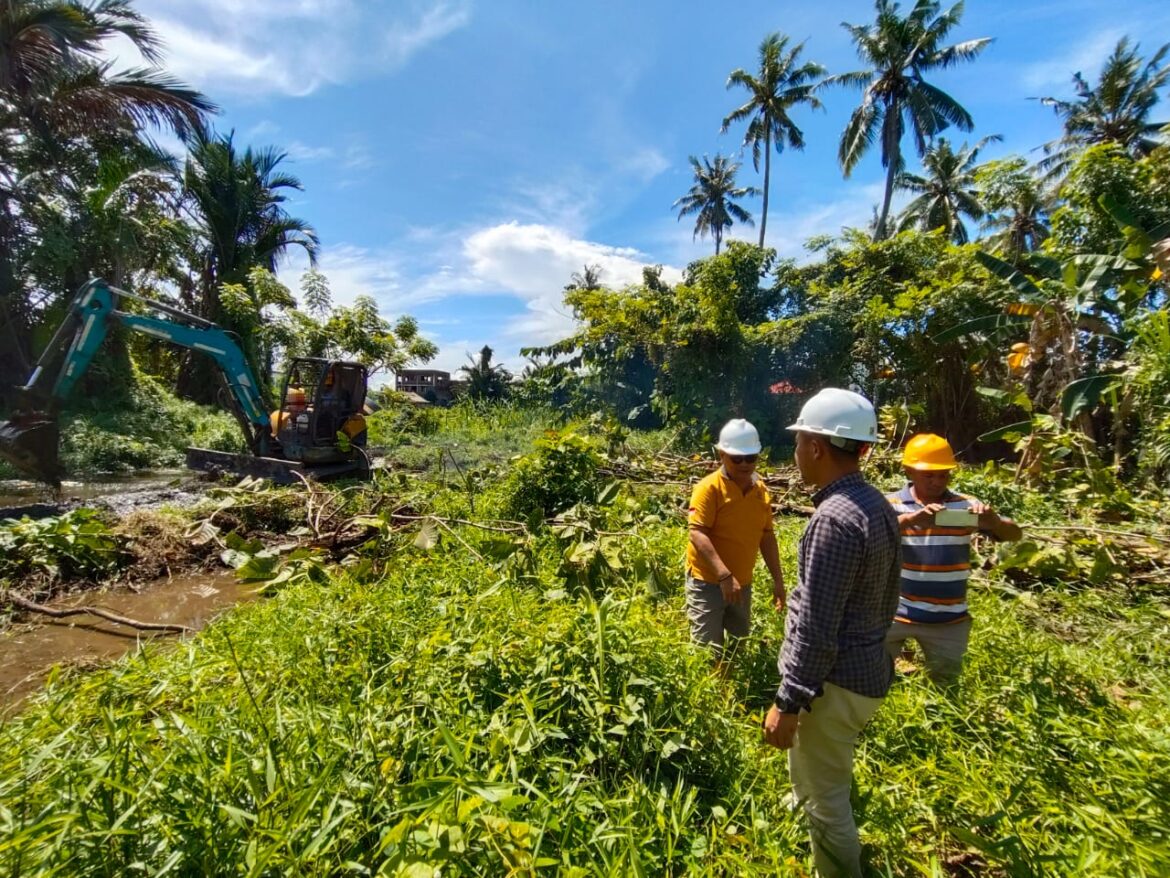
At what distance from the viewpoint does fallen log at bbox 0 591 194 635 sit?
4.02 metres

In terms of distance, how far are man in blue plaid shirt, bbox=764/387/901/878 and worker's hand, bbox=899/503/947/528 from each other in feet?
3.26

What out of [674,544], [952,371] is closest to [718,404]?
[952,371]

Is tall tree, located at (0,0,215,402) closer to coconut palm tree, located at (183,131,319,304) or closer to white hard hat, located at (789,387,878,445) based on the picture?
coconut palm tree, located at (183,131,319,304)

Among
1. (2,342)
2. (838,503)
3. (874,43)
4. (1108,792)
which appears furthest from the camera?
(874,43)

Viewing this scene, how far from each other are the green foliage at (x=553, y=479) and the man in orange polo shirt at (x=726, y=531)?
3.02 meters

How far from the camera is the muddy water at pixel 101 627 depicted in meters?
3.51

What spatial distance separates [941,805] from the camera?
2.26 metres

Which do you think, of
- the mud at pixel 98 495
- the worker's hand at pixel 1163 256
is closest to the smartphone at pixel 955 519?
the worker's hand at pixel 1163 256

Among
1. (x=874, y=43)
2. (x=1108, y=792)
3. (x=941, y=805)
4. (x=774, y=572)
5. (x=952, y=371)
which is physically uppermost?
(x=874, y=43)

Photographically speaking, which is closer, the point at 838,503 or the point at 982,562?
the point at 838,503

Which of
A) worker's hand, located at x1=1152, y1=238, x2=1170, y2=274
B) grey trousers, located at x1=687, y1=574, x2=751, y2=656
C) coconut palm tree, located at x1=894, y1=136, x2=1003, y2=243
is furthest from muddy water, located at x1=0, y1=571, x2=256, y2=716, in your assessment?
coconut palm tree, located at x1=894, y1=136, x2=1003, y2=243

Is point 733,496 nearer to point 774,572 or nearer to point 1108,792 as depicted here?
point 774,572

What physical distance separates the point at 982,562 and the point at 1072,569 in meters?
0.60

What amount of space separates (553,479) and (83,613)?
435 centimetres
